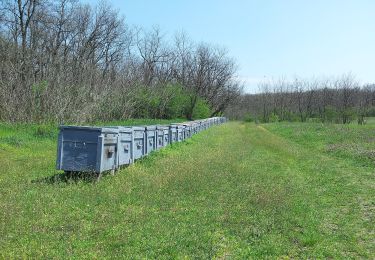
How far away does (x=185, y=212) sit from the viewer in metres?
7.78

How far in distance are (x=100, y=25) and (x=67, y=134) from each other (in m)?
48.6

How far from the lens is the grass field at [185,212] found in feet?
19.1

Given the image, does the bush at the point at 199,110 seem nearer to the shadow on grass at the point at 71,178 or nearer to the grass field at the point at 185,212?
the grass field at the point at 185,212

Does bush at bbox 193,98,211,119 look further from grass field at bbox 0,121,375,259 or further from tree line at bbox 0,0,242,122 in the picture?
grass field at bbox 0,121,375,259

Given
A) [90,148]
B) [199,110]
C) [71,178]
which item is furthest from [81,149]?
[199,110]

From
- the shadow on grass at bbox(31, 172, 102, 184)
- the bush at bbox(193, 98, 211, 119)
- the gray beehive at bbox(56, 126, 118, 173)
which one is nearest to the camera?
the shadow on grass at bbox(31, 172, 102, 184)

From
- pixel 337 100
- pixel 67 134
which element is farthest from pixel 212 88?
pixel 67 134

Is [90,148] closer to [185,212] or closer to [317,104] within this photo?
[185,212]

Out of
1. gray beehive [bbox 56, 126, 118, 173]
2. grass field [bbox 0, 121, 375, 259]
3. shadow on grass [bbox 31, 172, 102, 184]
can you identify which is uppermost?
gray beehive [bbox 56, 126, 118, 173]

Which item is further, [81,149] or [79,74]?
[79,74]

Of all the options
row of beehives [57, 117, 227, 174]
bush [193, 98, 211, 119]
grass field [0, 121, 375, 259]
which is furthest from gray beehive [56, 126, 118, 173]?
bush [193, 98, 211, 119]

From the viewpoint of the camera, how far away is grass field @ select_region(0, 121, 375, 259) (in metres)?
5.82

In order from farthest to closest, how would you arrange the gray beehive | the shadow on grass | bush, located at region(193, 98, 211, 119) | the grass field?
bush, located at region(193, 98, 211, 119), the gray beehive, the shadow on grass, the grass field

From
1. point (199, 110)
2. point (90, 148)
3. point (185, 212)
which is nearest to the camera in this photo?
point (185, 212)
